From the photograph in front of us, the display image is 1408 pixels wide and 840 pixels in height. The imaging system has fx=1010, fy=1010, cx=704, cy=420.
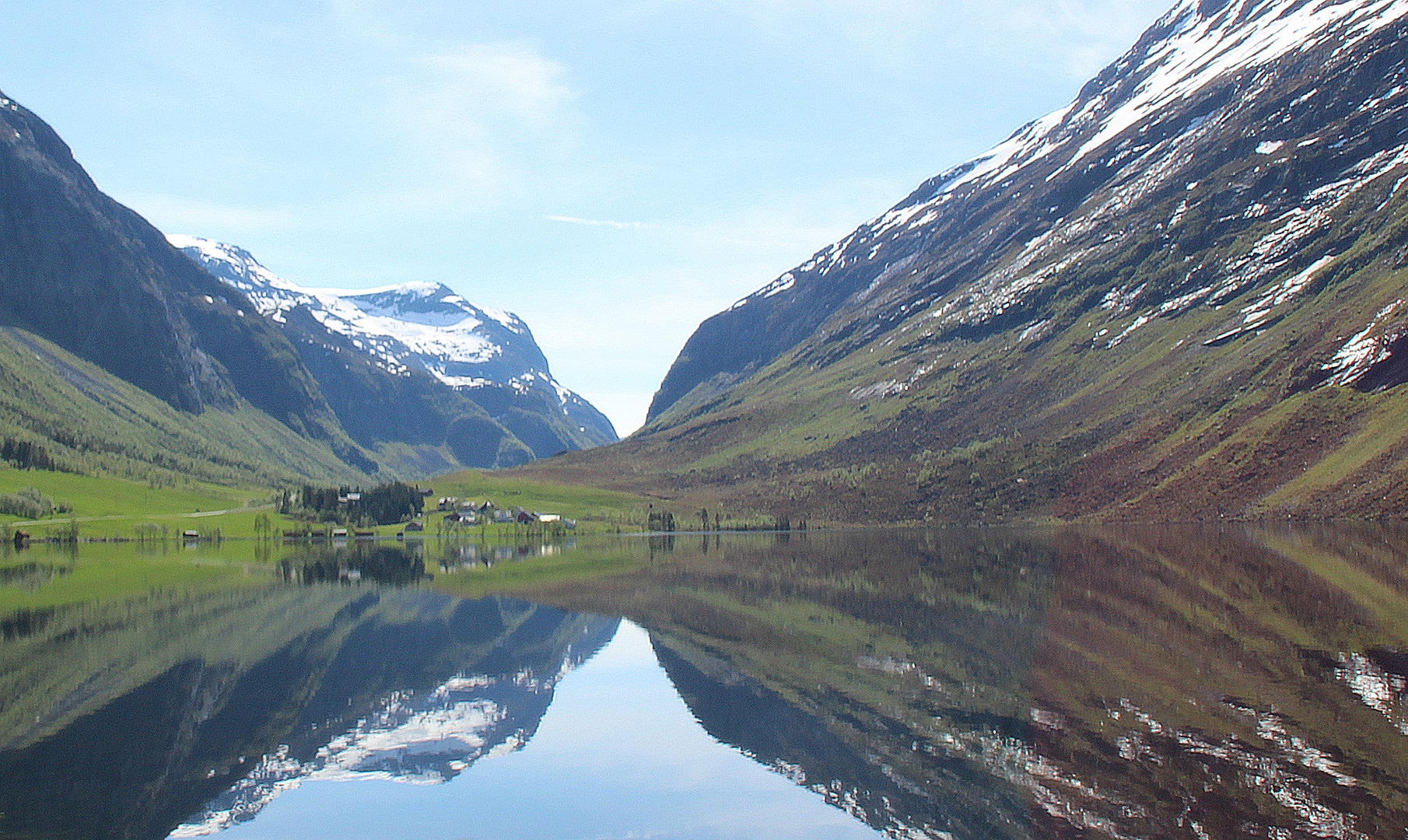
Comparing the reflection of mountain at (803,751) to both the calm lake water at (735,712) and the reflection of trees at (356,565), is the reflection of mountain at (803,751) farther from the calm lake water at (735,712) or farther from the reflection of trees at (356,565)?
the reflection of trees at (356,565)

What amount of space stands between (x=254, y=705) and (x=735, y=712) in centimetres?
1905

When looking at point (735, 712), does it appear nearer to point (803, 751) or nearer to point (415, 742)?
point (803, 751)

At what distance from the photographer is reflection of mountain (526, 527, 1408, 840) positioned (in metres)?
24.6

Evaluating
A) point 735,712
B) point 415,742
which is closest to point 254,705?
point 415,742

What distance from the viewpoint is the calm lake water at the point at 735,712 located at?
84.8 ft

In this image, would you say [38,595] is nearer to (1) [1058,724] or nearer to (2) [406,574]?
(2) [406,574]

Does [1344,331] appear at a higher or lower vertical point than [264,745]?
higher

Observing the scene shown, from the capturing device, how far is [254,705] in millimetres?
39969

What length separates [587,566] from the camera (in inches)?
4564

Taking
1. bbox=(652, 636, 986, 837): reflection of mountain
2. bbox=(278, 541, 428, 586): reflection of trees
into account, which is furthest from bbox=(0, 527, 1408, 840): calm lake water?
bbox=(278, 541, 428, 586): reflection of trees

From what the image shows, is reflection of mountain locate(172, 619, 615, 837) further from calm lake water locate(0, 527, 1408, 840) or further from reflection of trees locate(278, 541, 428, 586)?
reflection of trees locate(278, 541, 428, 586)

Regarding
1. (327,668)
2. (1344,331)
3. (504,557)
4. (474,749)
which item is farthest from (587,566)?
(1344,331)

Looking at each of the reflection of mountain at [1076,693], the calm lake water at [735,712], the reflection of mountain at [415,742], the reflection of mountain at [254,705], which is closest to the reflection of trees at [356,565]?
the calm lake water at [735,712]

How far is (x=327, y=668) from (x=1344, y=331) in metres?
211
